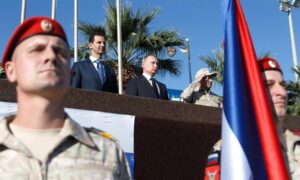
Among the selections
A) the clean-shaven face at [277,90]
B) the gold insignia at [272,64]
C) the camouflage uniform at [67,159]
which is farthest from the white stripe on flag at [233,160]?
the camouflage uniform at [67,159]

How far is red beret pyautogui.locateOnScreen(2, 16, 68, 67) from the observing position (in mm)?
1497

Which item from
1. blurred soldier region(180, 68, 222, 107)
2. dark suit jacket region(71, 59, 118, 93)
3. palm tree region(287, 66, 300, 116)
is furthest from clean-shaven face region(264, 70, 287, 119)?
palm tree region(287, 66, 300, 116)

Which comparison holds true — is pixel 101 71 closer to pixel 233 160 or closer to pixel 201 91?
pixel 201 91

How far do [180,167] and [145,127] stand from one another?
1.38 feet

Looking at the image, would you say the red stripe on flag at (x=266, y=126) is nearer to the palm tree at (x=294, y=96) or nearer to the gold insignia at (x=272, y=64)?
the gold insignia at (x=272, y=64)

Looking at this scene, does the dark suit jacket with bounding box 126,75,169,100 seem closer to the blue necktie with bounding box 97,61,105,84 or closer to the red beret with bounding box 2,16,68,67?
the blue necktie with bounding box 97,61,105,84

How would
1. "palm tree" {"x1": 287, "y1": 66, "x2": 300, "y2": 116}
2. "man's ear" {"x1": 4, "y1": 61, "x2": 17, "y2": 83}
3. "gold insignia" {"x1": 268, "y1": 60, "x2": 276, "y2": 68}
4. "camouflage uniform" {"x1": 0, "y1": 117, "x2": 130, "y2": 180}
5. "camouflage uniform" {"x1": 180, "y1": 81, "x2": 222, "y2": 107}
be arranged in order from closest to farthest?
"camouflage uniform" {"x1": 0, "y1": 117, "x2": 130, "y2": 180}
"man's ear" {"x1": 4, "y1": 61, "x2": 17, "y2": 83}
"gold insignia" {"x1": 268, "y1": 60, "x2": 276, "y2": 68}
"camouflage uniform" {"x1": 180, "y1": 81, "x2": 222, "y2": 107}
"palm tree" {"x1": 287, "y1": 66, "x2": 300, "y2": 116}

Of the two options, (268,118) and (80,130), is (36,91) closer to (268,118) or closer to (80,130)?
(80,130)

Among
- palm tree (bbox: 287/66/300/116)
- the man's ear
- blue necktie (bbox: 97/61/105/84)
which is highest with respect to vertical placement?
palm tree (bbox: 287/66/300/116)

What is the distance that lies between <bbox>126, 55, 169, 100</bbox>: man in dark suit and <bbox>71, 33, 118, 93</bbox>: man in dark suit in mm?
204

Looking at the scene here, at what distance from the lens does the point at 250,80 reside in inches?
91.9

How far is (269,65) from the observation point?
219 cm

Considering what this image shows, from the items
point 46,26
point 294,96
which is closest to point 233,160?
point 46,26

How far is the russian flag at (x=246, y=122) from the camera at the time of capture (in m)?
2.13
